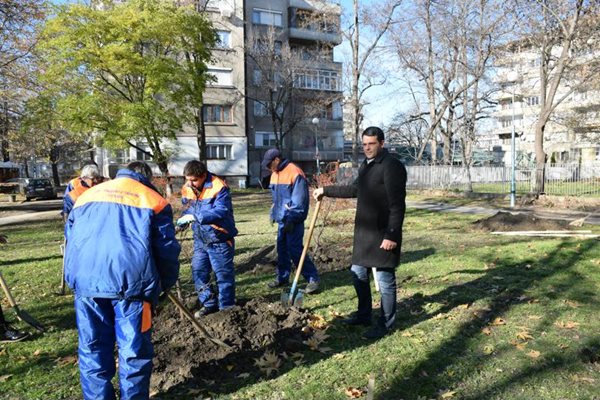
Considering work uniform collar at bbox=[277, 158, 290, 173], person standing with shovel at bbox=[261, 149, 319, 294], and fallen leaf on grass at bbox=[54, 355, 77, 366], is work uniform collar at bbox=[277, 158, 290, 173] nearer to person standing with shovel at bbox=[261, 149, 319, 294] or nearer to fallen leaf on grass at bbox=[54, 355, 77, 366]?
person standing with shovel at bbox=[261, 149, 319, 294]

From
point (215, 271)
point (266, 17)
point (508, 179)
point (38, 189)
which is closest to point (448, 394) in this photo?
point (215, 271)

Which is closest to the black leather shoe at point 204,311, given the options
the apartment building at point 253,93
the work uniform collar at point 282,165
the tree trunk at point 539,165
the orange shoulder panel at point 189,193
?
the orange shoulder panel at point 189,193

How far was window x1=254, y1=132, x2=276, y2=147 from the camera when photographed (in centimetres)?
3831

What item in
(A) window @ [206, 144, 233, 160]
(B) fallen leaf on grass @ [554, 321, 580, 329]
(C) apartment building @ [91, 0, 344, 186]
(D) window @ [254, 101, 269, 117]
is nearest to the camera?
(B) fallen leaf on grass @ [554, 321, 580, 329]

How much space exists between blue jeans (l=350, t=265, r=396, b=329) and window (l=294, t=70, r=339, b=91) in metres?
32.7

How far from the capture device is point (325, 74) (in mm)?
38812

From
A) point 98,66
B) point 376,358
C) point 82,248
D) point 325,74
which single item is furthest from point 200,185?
point 325,74

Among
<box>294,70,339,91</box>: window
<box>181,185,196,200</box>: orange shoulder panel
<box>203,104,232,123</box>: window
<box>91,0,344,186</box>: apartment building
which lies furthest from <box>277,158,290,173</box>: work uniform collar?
<box>294,70,339,91</box>: window

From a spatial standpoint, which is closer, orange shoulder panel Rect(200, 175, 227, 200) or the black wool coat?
the black wool coat

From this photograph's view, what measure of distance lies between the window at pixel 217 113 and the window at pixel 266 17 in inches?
308

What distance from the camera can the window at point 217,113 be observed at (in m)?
35.5

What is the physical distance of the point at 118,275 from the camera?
269 cm

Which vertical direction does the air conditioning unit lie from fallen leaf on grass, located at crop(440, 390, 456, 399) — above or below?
above

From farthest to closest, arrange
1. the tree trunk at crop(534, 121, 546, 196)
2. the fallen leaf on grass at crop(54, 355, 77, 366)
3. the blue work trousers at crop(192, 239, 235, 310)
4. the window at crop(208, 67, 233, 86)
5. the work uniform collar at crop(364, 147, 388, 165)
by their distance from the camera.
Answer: the window at crop(208, 67, 233, 86), the tree trunk at crop(534, 121, 546, 196), the blue work trousers at crop(192, 239, 235, 310), the work uniform collar at crop(364, 147, 388, 165), the fallen leaf on grass at crop(54, 355, 77, 366)
